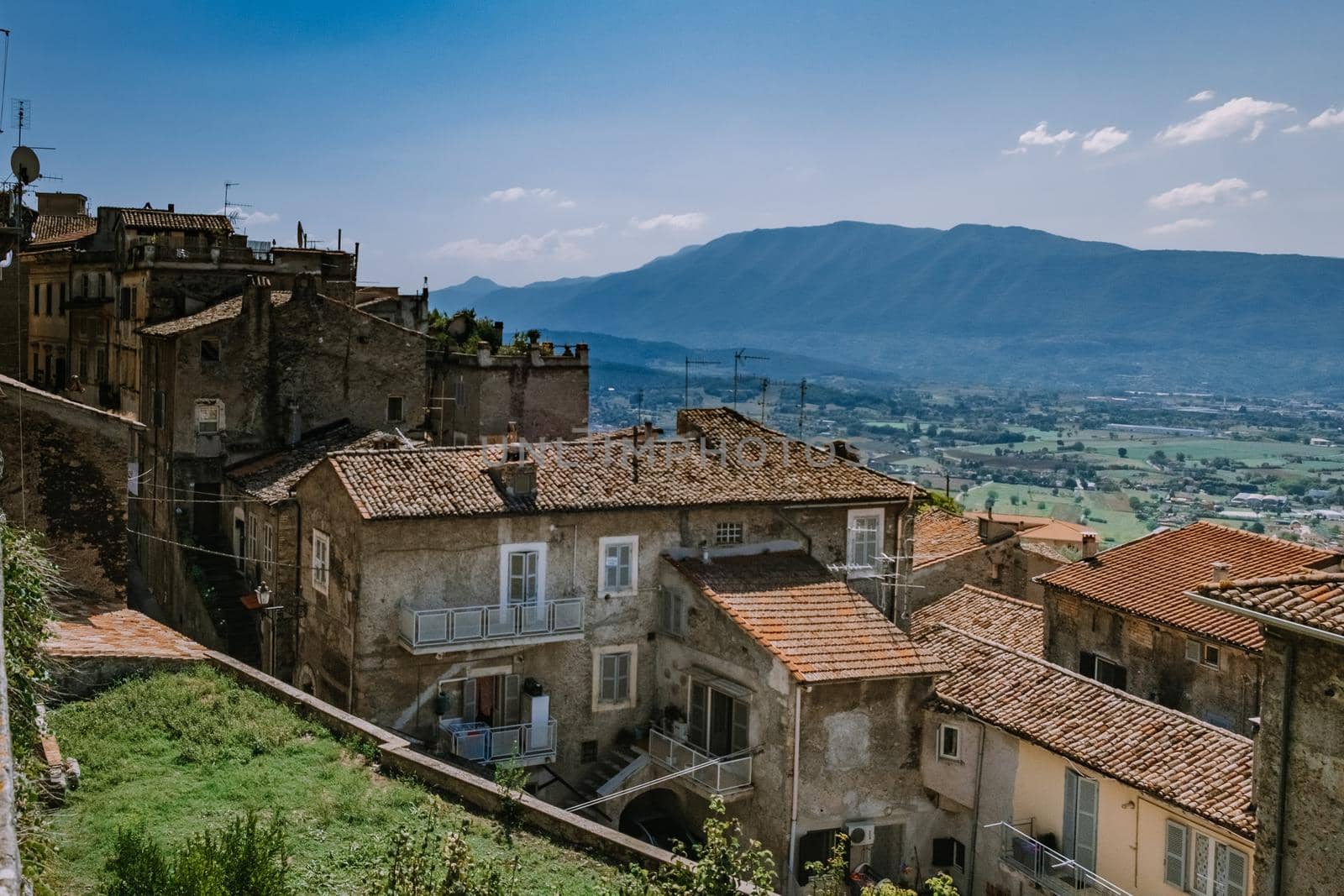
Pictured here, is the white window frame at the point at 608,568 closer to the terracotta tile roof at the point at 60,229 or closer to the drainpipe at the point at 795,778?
the drainpipe at the point at 795,778

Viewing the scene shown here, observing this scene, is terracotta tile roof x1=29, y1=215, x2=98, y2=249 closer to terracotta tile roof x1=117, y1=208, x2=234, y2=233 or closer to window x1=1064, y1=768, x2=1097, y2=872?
terracotta tile roof x1=117, y1=208, x2=234, y2=233

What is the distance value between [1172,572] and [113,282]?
119ft

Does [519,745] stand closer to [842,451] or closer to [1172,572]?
[842,451]

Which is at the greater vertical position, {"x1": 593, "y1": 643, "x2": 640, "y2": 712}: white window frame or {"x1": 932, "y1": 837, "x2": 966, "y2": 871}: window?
{"x1": 593, "y1": 643, "x2": 640, "y2": 712}: white window frame

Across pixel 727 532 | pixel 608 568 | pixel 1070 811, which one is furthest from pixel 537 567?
pixel 1070 811

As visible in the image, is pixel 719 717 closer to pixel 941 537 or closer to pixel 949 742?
pixel 949 742

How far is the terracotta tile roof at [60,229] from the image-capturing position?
5131 cm

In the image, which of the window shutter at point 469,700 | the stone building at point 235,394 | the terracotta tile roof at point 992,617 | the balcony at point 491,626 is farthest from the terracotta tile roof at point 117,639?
the terracotta tile roof at point 992,617

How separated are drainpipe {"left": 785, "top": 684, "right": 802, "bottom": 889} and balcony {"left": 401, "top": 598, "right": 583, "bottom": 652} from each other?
5.62 meters

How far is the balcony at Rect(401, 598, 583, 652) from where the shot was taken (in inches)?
1095

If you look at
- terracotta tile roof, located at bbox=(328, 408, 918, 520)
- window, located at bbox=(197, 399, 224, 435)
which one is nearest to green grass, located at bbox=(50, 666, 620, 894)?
terracotta tile roof, located at bbox=(328, 408, 918, 520)

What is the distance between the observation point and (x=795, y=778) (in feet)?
87.8

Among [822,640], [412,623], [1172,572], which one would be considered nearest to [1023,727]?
[822,640]

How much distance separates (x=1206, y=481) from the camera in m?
147
